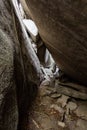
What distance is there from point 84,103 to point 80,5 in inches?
27.0

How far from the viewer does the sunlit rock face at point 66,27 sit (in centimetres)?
96

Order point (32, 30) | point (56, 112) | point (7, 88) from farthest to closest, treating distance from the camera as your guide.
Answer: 1. point (32, 30)
2. point (56, 112)
3. point (7, 88)

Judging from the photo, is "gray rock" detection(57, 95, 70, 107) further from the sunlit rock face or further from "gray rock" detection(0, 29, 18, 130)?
"gray rock" detection(0, 29, 18, 130)

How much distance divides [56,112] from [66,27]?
1.74 ft

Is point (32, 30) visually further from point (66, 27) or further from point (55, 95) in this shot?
point (66, 27)

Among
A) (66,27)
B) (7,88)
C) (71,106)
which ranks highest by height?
(66,27)

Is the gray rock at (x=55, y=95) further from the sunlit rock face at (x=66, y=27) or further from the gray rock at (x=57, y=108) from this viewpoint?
the sunlit rock face at (x=66, y=27)

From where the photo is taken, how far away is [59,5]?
0.98 m

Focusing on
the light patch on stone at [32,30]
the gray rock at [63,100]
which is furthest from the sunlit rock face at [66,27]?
the light patch on stone at [32,30]

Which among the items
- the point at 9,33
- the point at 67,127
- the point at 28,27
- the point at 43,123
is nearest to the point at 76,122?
the point at 67,127

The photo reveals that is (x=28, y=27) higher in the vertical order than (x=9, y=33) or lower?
lower

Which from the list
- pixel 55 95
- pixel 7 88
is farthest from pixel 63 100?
pixel 7 88

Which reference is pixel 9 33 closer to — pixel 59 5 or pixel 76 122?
pixel 59 5

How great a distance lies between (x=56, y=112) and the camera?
137 cm
